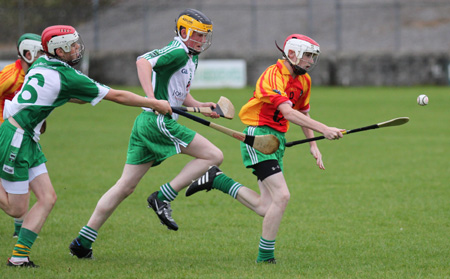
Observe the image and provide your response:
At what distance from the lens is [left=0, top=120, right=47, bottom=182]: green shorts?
221 inches

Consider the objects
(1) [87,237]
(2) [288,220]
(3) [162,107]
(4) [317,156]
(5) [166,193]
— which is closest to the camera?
(3) [162,107]

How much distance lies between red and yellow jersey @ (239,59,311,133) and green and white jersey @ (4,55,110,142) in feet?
4.28

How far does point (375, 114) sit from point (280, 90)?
1315cm

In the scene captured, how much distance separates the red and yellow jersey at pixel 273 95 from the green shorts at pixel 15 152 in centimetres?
Answer: 185

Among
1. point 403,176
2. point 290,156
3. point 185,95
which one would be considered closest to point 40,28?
point 290,156

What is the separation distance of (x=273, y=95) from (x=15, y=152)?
211 centimetres

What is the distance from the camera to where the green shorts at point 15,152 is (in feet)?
18.4

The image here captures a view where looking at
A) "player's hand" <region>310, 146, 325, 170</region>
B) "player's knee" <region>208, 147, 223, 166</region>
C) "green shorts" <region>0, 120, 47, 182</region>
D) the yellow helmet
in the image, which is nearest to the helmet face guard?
the yellow helmet

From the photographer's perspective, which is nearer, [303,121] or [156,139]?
[303,121]

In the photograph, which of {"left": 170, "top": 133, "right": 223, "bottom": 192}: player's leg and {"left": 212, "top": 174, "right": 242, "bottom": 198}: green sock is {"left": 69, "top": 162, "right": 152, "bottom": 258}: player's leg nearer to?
{"left": 170, "top": 133, "right": 223, "bottom": 192}: player's leg

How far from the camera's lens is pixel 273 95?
19.4 ft

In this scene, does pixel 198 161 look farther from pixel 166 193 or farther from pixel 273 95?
pixel 273 95

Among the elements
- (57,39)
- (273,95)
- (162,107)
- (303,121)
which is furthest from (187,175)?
(57,39)

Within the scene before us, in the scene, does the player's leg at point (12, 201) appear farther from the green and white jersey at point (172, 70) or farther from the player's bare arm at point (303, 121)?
the player's bare arm at point (303, 121)
